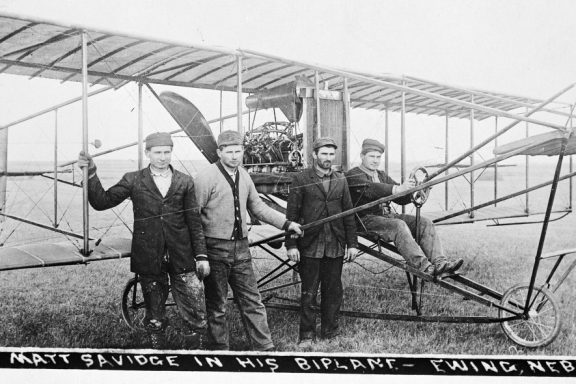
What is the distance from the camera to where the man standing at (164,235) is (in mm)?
4375

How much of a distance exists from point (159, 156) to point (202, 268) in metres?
1.08

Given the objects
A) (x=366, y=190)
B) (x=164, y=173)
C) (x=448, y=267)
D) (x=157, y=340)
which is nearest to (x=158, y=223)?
(x=164, y=173)

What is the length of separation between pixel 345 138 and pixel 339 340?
278 cm

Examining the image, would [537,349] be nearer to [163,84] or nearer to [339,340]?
[339,340]

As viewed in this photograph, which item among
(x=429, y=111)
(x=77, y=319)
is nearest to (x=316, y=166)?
(x=77, y=319)

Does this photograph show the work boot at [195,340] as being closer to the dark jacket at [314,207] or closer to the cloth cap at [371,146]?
the dark jacket at [314,207]

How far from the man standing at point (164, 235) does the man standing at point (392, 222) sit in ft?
6.59

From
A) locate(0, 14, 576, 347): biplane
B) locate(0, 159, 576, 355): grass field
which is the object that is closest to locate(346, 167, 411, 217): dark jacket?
locate(0, 14, 576, 347): biplane

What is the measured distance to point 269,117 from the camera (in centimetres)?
798

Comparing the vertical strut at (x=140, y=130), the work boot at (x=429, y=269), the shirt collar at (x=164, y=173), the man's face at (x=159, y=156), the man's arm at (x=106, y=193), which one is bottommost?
the work boot at (x=429, y=269)

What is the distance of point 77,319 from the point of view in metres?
6.05

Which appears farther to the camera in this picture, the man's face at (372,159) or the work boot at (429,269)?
the man's face at (372,159)

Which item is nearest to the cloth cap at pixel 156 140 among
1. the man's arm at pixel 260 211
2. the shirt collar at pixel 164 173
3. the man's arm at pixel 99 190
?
the shirt collar at pixel 164 173
